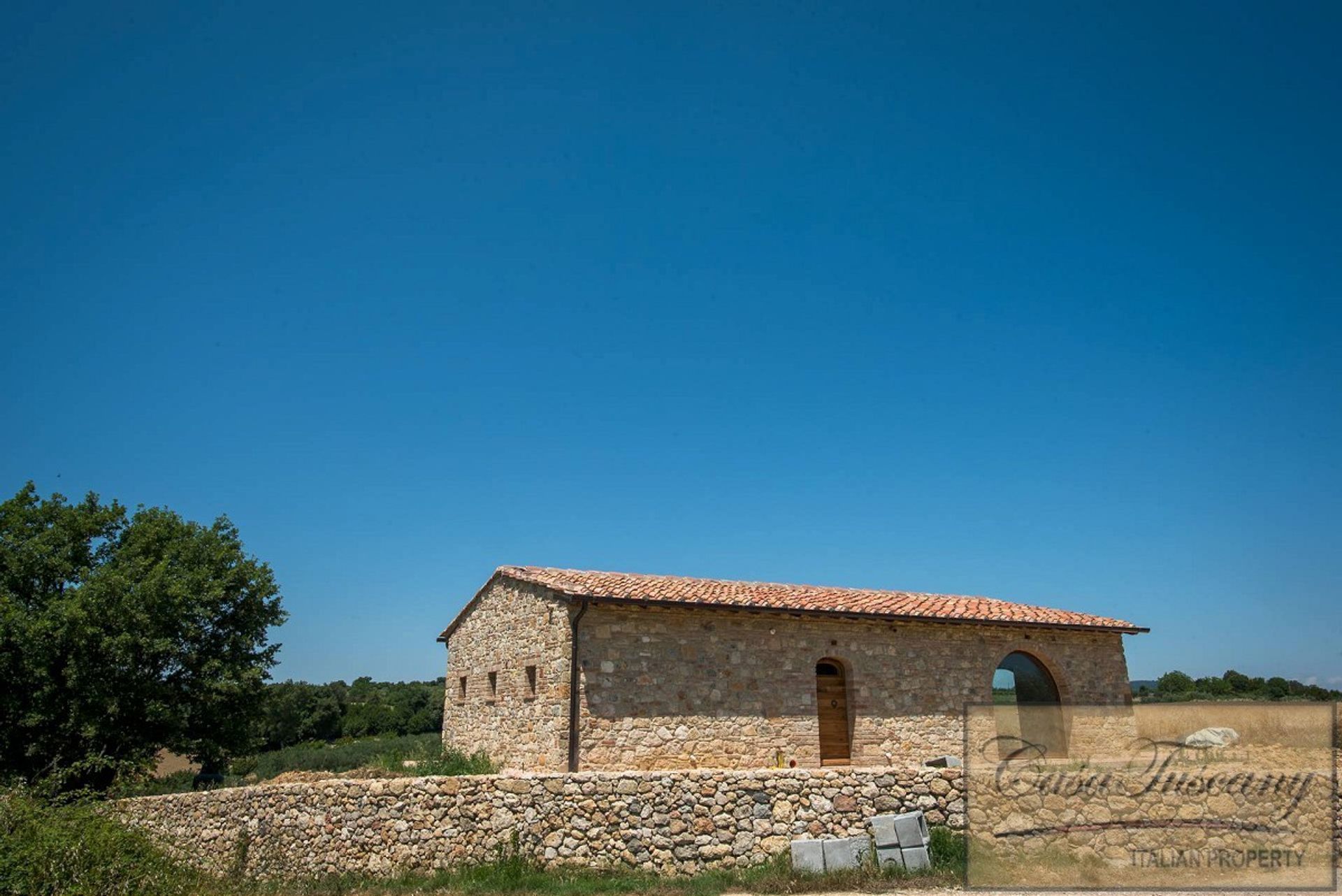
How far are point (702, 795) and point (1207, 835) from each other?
587cm

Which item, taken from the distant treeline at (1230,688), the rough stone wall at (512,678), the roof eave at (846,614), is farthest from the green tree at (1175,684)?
the rough stone wall at (512,678)

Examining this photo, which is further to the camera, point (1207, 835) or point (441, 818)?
point (441, 818)

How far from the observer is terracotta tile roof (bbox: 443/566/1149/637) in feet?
50.8

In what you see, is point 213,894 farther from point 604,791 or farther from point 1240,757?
point 1240,757

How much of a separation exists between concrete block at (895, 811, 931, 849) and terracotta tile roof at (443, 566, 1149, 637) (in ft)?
20.6

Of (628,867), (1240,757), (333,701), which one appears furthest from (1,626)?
(333,701)

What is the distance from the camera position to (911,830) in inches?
370

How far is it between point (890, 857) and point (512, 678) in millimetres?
9235

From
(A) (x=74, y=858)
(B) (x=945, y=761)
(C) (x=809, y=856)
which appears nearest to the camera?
(C) (x=809, y=856)

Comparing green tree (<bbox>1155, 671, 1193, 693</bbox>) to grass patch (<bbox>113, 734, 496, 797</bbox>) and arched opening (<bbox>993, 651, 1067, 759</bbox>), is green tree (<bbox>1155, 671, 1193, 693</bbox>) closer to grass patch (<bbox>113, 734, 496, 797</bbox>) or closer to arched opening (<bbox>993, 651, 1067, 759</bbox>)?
arched opening (<bbox>993, 651, 1067, 759</bbox>)

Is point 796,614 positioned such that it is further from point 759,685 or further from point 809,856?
point 809,856

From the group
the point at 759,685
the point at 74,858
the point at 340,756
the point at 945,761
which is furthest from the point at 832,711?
the point at 340,756

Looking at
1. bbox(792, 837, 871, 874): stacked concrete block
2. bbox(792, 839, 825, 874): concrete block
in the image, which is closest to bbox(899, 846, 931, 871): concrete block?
bbox(792, 837, 871, 874): stacked concrete block

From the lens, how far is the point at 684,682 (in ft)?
49.2
